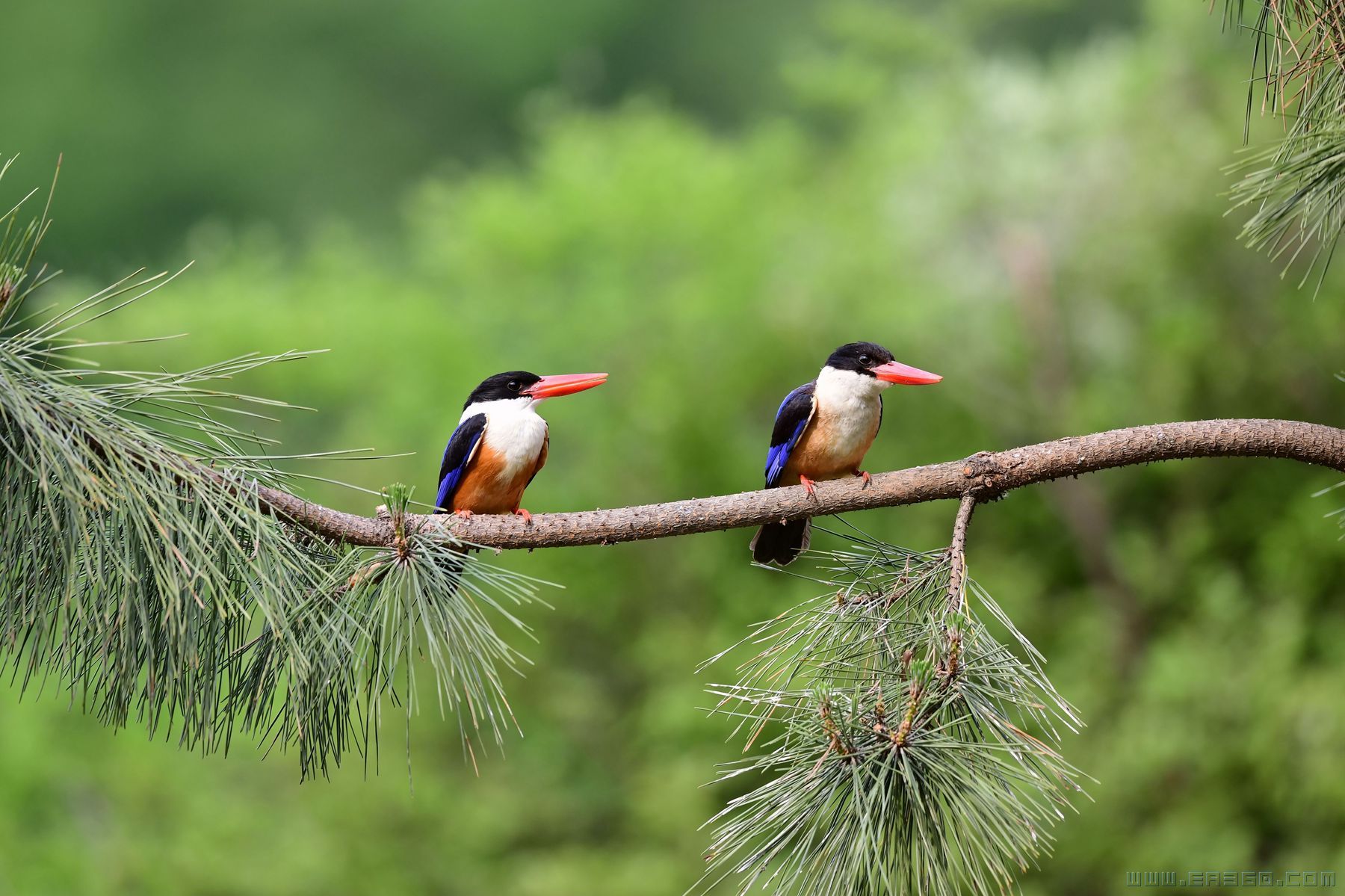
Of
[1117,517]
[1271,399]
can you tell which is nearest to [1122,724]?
[1117,517]

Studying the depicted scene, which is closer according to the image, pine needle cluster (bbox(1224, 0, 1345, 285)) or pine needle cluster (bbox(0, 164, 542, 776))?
pine needle cluster (bbox(0, 164, 542, 776))

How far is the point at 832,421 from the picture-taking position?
9.77 feet

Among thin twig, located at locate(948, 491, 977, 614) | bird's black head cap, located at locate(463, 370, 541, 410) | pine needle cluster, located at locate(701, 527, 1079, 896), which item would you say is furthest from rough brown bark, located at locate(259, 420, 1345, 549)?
bird's black head cap, located at locate(463, 370, 541, 410)

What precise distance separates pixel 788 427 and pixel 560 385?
2.02ft

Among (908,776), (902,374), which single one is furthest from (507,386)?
(908,776)

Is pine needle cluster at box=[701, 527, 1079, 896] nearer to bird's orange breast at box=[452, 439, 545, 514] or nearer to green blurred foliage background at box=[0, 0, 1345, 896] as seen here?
bird's orange breast at box=[452, 439, 545, 514]

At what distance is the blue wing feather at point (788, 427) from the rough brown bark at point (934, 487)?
1113 mm

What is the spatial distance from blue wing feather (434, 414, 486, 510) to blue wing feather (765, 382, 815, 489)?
787 millimetres

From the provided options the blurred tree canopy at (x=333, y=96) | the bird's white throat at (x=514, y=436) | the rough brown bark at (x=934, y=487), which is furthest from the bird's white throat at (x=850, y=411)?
the blurred tree canopy at (x=333, y=96)

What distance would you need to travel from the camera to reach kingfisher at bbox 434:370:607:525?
3.06 meters

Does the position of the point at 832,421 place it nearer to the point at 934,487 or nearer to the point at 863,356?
the point at 863,356

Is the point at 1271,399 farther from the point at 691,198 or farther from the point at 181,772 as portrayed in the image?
the point at 181,772

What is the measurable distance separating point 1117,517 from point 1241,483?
0.92 metres

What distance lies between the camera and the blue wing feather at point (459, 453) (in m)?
3.11
